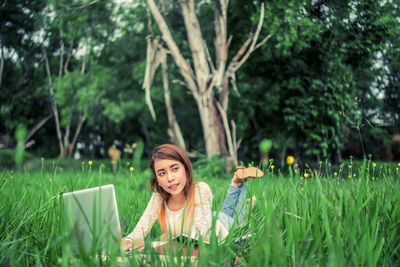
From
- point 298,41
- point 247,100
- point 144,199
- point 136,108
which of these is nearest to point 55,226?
point 144,199

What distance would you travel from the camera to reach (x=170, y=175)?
2.20 metres

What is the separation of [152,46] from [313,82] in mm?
3959

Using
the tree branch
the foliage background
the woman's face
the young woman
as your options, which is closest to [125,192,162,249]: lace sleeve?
the young woman

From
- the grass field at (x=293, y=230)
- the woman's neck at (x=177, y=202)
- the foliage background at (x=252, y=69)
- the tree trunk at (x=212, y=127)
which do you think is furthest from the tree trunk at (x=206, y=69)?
the woman's neck at (x=177, y=202)

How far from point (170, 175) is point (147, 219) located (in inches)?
13.6

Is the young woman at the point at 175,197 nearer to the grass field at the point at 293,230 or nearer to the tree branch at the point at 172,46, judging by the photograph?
the grass field at the point at 293,230

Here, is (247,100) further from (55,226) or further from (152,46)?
(55,226)

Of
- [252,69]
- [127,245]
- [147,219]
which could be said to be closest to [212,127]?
[252,69]

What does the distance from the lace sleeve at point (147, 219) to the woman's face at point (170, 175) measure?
16cm

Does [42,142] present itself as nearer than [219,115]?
No

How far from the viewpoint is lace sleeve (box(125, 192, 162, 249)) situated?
2221mm

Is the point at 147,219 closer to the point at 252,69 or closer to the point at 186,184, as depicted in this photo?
the point at 186,184

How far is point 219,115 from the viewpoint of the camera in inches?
321

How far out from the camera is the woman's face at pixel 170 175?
2.19 metres
